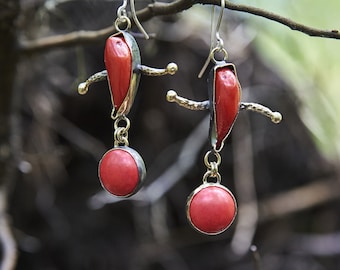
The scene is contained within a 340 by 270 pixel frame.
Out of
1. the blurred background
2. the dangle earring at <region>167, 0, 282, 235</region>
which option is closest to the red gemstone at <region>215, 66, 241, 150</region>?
the dangle earring at <region>167, 0, 282, 235</region>

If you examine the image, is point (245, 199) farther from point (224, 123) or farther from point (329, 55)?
point (224, 123)

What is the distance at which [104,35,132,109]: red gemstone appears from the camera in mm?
449

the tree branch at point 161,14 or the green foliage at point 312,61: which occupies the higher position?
the green foliage at point 312,61

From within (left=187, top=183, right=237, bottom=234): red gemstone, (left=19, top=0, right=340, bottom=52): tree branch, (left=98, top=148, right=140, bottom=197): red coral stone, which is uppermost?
(left=19, top=0, right=340, bottom=52): tree branch

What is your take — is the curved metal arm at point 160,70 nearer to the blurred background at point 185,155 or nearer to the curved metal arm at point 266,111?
the curved metal arm at point 266,111

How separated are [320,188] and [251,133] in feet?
0.58

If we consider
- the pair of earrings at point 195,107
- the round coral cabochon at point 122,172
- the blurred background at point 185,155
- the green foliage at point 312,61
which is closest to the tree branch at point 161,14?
the pair of earrings at point 195,107

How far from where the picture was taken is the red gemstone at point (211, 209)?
1.43 feet

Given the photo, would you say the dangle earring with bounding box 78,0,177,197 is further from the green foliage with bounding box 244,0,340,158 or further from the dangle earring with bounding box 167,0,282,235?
the green foliage with bounding box 244,0,340,158

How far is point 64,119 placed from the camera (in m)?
1.12

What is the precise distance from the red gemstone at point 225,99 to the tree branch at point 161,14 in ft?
0.15

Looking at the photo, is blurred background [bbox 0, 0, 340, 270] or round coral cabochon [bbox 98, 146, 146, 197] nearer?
round coral cabochon [bbox 98, 146, 146, 197]

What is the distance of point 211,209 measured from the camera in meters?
0.43

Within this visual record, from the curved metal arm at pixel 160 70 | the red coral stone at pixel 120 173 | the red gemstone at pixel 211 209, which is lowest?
the red gemstone at pixel 211 209
